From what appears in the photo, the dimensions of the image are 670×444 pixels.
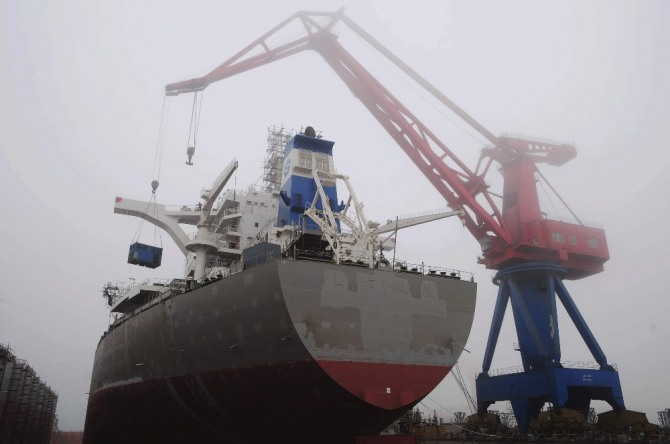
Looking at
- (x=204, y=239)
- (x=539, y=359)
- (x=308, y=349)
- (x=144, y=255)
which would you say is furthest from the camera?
(x=539, y=359)

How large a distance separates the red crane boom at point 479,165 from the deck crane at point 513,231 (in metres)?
0.06

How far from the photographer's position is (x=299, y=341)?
12969 mm

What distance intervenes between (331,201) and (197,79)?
513 inches

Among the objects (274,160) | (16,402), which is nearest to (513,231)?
(274,160)

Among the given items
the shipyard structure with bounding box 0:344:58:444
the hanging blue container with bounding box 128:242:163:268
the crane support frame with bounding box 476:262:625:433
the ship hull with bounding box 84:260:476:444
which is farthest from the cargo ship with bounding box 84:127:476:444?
the crane support frame with bounding box 476:262:625:433

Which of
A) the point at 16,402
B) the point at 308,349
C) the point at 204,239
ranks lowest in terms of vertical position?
the point at 16,402

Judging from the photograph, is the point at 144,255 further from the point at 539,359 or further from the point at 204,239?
the point at 539,359

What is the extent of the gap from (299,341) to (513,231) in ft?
63.9

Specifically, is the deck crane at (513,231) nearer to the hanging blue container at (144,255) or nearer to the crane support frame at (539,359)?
the crane support frame at (539,359)

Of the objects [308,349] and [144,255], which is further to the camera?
[144,255]

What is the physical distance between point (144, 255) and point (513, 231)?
2079 centimetres

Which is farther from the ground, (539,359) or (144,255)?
(144,255)

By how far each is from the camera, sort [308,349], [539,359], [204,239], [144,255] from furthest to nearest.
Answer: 1. [539,359]
2. [144,255]
3. [204,239]
4. [308,349]

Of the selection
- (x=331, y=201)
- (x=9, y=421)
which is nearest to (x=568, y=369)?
(x=331, y=201)
